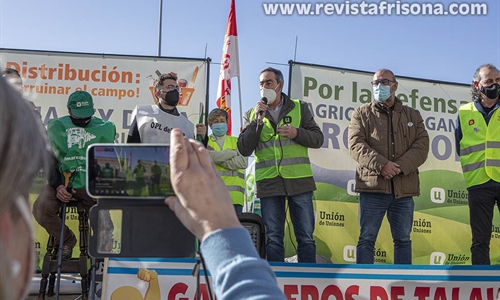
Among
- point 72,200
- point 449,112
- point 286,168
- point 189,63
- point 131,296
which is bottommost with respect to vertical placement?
point 131,296

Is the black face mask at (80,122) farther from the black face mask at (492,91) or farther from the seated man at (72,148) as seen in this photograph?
the black face mask at (492,91)

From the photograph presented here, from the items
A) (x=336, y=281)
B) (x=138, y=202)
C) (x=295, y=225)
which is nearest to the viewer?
(x=138, y=202)

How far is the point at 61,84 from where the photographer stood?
23.0ft

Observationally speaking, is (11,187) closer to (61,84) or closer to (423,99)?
(61,84)

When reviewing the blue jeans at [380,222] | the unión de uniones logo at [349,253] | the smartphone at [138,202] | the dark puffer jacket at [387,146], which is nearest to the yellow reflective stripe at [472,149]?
the dark puffer jacket at [387,146]

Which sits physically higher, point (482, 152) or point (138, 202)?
point (482, 152)

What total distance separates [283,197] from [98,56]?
3677 millimetres

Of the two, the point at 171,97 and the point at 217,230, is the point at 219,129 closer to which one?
the point at 171,97

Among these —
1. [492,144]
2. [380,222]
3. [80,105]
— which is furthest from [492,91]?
[80,105]

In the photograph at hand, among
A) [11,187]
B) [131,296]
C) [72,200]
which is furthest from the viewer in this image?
[72,200]

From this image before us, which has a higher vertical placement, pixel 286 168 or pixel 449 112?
pixel 449 112

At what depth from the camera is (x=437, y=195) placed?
24.5 feet

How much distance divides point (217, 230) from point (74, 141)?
411cm

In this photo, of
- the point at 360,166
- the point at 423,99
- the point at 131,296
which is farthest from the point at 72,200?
the point at 423,99
